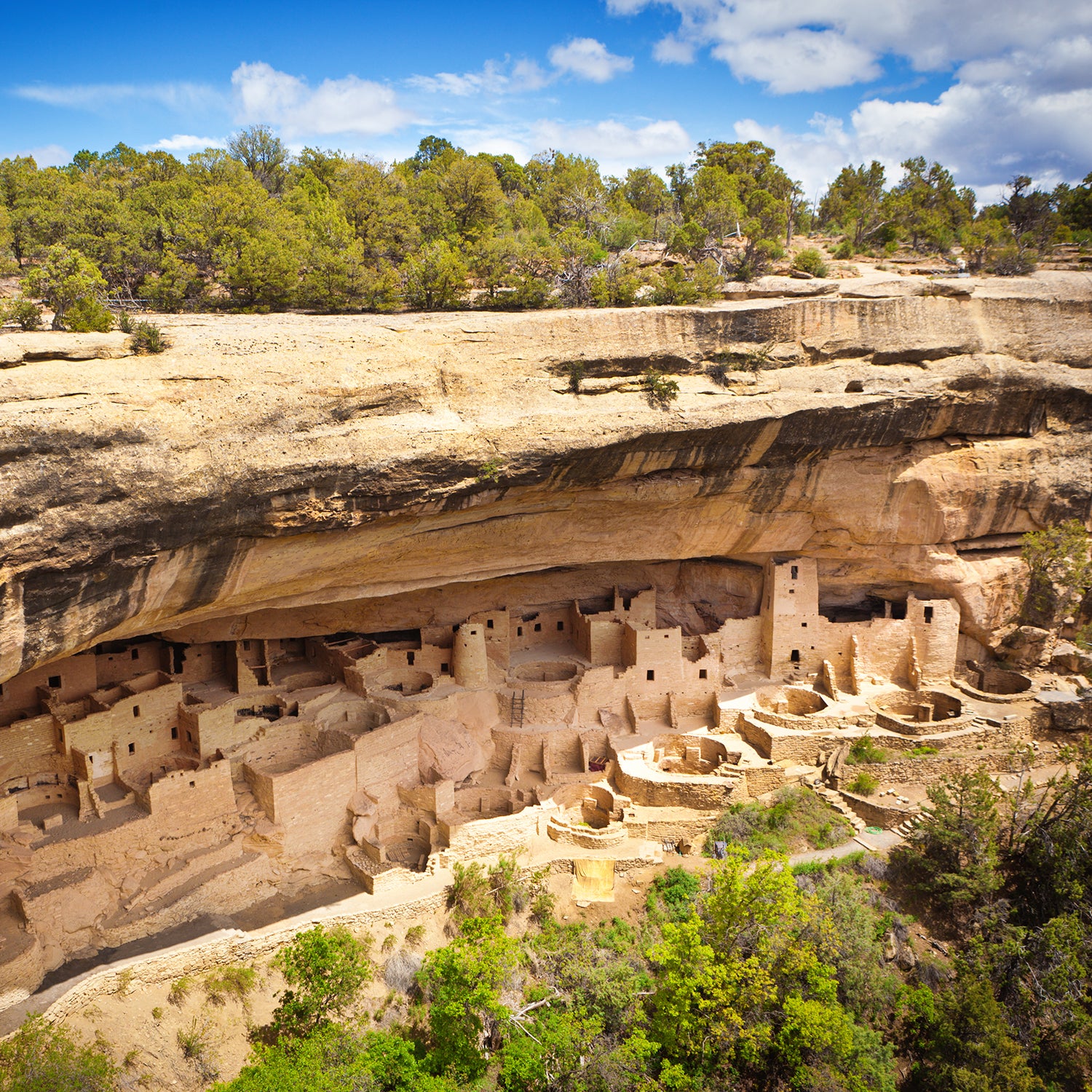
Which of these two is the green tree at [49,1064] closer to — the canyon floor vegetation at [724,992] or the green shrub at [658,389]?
the canyon floor vegetation at [724,992]

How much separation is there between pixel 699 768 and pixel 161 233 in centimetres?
1780

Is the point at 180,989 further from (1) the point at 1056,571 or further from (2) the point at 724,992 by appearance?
(1) the point at 1056,571

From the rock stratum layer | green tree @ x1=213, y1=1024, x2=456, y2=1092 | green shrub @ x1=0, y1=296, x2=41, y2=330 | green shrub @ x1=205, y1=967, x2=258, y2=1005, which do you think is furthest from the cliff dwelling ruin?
green tree @ x1=213, y1=1024, x2=456, y2=1092

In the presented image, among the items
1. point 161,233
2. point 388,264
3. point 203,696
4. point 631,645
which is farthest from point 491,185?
point 203,696

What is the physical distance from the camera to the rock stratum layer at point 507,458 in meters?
11.9

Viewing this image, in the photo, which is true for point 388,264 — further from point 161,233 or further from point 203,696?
point 203,696

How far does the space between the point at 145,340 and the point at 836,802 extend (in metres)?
16.6

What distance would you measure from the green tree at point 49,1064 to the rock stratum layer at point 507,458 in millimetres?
5164

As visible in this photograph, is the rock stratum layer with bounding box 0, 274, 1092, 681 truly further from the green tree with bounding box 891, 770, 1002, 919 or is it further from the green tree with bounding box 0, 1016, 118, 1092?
the green tree with bounding box 891, 770, 1002, 919

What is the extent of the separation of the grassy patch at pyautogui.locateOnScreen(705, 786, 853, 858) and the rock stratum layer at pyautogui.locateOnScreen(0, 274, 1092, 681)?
6084 mm

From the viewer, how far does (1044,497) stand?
2086cm

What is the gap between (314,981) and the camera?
555 inches

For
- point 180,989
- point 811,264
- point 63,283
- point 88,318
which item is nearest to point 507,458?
point 88,318

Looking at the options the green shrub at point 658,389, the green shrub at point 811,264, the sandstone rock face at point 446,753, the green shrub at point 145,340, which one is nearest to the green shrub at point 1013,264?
the green shrub at point 811,264
